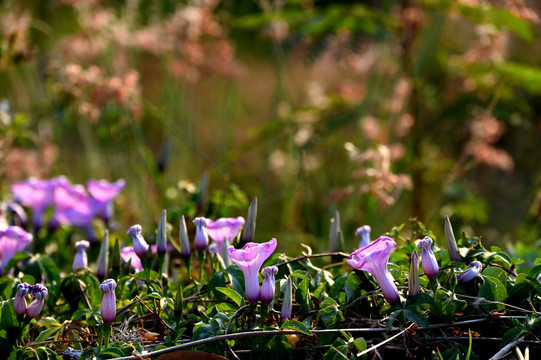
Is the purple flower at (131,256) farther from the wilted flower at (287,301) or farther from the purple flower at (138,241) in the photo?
the wilted flower at (287,301)

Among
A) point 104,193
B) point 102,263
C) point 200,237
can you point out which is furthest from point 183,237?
point 104,193

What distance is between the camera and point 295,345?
3.45 ft

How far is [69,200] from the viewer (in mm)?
1888

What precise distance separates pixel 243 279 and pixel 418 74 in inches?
87.8

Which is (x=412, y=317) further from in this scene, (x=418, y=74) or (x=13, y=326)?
(x=418, y=74)

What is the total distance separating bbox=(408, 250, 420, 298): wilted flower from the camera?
3.15 feet

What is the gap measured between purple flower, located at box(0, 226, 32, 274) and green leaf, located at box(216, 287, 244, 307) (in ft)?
2.00

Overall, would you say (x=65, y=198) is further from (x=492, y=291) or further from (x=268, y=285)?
(x=492, y=291)

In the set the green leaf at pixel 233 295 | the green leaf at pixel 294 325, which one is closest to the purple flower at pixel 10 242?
the green leaf at pixel 233 295

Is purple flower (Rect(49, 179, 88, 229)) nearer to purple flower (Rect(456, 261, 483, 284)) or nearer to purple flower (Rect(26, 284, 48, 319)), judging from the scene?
purple flower (Rect(26, 284, 48, 319))

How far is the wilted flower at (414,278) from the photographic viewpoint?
961 mm

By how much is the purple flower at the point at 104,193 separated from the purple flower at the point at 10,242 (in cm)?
43

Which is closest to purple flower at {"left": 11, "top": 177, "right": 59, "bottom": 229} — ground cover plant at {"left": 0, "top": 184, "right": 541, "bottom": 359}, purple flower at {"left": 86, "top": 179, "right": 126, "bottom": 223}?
purple flower at {"left": 86, "top": 179, "right": 126, "bottom": 223}

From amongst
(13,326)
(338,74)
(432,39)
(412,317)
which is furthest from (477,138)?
(338,74)
